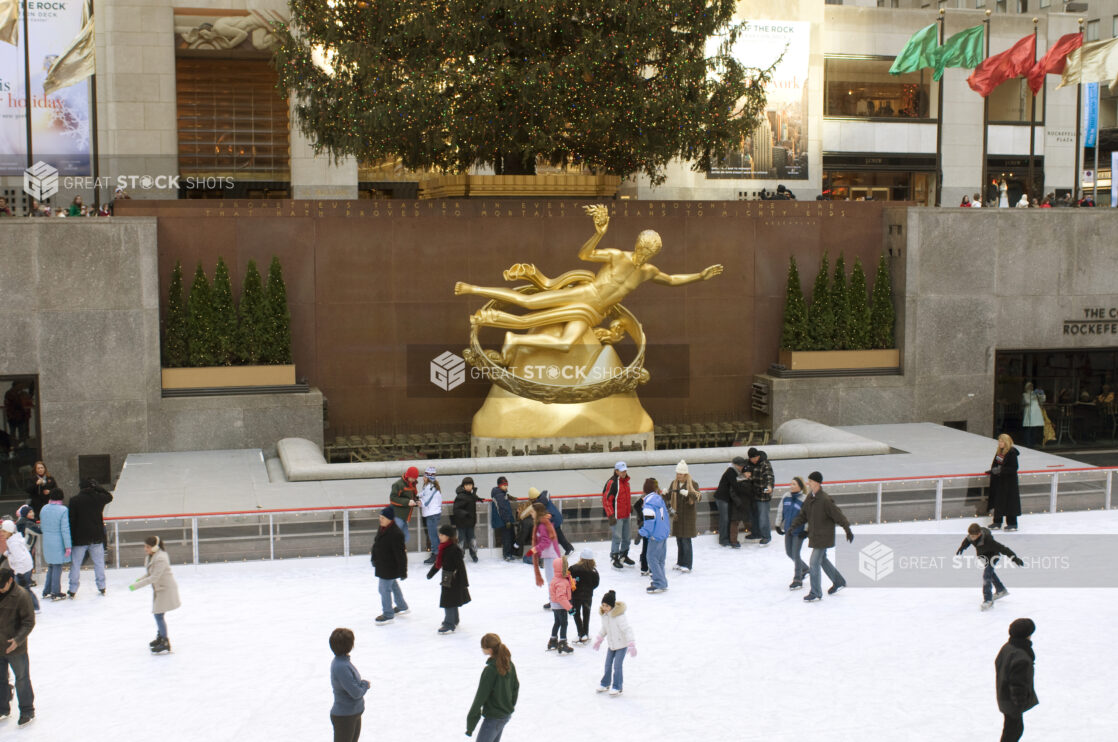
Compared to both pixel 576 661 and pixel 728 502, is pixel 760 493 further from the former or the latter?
pixel 576 661

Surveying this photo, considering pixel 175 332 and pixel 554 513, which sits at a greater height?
pixel 175 332

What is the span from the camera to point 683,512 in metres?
14.3

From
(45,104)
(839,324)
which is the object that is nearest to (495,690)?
(839,324)

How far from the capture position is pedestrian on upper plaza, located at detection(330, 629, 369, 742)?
8.51 meters

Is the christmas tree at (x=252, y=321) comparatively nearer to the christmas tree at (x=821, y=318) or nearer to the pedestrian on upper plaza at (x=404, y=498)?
the pedestrian on upper plaza at (x=404, y=498)

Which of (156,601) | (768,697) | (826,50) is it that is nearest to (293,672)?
(156,601)

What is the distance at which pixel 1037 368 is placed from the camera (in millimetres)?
24469

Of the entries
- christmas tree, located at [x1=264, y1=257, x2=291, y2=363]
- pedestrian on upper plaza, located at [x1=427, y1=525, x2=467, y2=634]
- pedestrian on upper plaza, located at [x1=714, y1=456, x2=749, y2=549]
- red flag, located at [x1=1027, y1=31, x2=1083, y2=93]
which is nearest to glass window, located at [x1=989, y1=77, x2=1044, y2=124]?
red flag, located at [x1=1027, y1=31, x2=1083, y2=93]

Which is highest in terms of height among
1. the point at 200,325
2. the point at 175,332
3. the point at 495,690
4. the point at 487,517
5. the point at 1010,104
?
the point at 1010,104

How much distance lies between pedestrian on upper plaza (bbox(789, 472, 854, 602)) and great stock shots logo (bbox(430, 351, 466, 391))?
9785mm

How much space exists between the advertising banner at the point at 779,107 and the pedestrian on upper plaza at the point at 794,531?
909 inches

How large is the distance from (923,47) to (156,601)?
20.3 m

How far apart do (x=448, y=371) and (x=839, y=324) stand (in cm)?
727

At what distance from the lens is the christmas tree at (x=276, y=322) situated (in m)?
20.8
